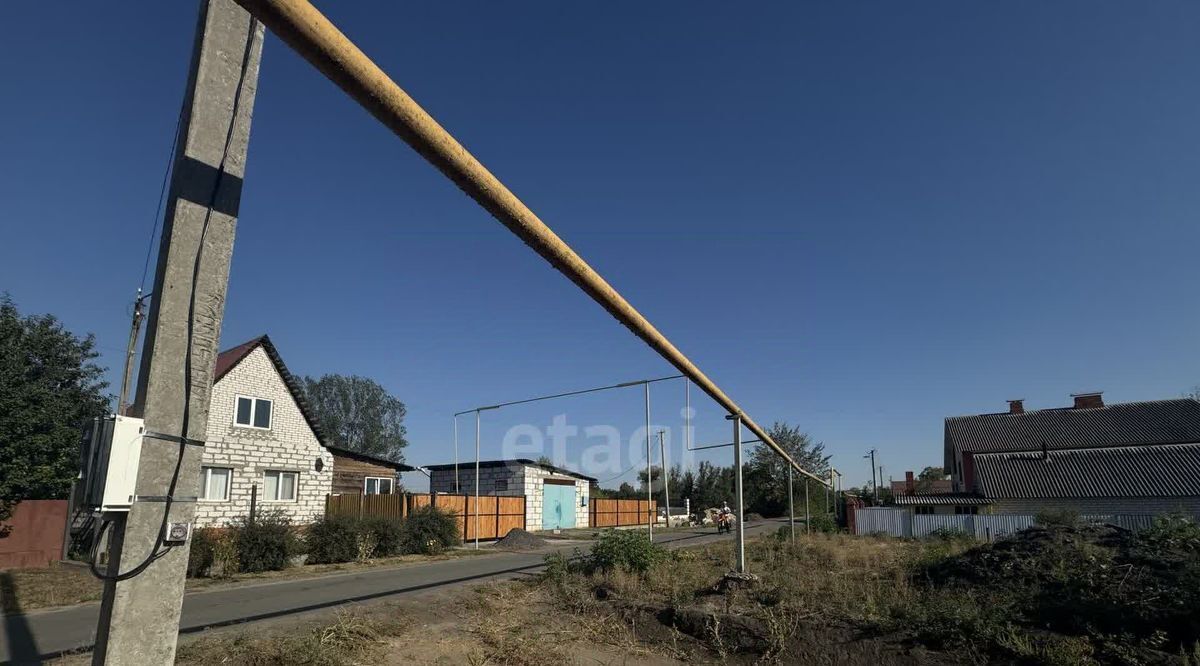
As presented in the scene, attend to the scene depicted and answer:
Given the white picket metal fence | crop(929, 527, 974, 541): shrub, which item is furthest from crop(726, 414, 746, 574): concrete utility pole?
the white picket metal fence

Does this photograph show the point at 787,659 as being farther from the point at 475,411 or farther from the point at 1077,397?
the point at 1077,397

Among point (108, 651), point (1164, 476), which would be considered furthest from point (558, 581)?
point (1164, 476)

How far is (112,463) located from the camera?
9.73 ft

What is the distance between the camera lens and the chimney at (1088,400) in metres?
43.4

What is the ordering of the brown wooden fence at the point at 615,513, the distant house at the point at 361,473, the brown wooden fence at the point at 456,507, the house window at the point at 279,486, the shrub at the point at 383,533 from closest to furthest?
the shrub at the point at 383,533 → the house window at the point at 279,486 → the brown wooden fence at the point at 456,507 → the distant house at the point at 361,473 → the brown wooden fence at the point at 615,513

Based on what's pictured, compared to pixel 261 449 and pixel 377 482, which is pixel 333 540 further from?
pixel 377 482

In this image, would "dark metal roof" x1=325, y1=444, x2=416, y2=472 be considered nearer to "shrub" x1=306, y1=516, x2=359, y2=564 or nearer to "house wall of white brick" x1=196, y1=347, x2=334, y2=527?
"house wall of white brick" x1=196, y1=347, x2=334, y2=527

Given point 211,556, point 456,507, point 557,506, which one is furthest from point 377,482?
point 211,556

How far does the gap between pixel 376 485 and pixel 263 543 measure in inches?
499

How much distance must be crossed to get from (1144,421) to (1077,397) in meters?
6.60

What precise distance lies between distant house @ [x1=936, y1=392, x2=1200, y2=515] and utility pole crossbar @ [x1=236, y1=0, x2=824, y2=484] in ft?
106

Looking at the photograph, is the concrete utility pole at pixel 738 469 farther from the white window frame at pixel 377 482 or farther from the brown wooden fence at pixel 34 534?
the white window frame at pixel 377 482

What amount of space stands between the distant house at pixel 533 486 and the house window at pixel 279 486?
10398 millimetres

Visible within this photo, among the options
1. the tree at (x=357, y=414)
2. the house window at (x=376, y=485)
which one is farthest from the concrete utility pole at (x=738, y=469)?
the tree at (x=357, y=414)
